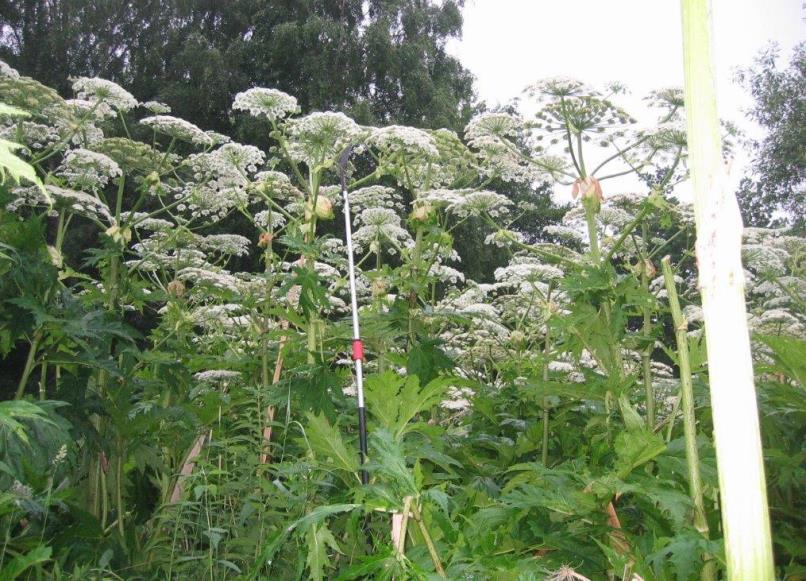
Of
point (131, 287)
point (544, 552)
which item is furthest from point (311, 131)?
point (544, 552)

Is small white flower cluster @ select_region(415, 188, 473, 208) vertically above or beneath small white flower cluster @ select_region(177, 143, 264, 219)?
beneath

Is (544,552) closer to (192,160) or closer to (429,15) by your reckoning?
(192,160)

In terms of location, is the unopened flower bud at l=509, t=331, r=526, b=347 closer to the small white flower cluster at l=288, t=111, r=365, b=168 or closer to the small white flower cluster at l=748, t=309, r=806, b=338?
the small white flower cluster at l=748, t=309, r=806, b=338

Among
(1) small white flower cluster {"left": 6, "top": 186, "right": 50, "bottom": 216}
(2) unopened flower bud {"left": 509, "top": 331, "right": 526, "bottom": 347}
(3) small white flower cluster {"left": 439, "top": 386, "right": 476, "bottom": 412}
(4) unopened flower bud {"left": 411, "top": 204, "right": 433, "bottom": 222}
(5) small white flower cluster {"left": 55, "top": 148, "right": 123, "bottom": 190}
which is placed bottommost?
(3) small white flower cluster {"left": 439, "top": 386, "right": 476, "bottom": 412}

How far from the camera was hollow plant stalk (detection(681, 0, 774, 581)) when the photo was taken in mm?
547

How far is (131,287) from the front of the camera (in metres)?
3.21

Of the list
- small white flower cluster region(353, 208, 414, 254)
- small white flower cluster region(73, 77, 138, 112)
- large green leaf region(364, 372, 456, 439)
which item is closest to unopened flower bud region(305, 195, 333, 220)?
small white flower cluster region(353, 208, 414, 254)

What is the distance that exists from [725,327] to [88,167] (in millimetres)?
3855

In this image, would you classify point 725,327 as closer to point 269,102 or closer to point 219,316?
point 269,102

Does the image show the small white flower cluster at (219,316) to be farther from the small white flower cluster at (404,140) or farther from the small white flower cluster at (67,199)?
the small white flower cluster at (404,140)

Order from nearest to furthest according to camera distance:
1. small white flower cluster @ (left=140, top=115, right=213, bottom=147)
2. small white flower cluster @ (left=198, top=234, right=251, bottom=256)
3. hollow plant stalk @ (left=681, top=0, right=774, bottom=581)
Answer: hollow plant stalk @ (left=681, top=0, right=774, bottom=581)
small white flower cluster @ (left=140, top=115, right=213, bottom=147)
small white flower cluster @ (left=198, top=234, right=251, bottom=256)

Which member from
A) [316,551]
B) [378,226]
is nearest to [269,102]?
[378,226]

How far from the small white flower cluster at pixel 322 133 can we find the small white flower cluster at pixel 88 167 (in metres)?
0.92

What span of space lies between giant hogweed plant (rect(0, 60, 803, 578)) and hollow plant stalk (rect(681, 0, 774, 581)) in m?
0.59
